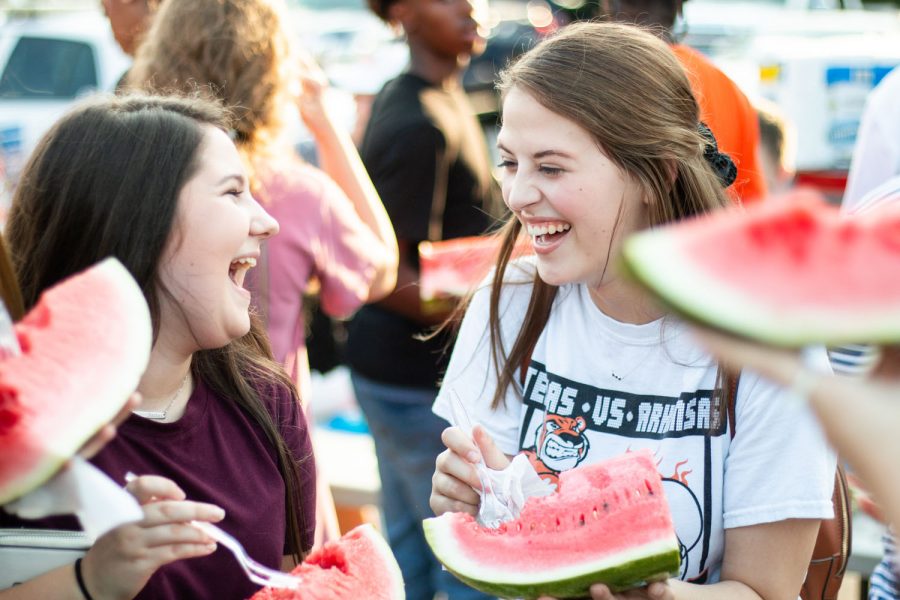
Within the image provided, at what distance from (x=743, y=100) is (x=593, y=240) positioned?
56.5 inches

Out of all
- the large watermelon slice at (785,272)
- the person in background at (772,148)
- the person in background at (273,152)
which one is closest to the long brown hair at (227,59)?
the person in background at (273,152)

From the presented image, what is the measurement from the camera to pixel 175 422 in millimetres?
1906

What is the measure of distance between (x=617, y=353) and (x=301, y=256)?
4.16ft

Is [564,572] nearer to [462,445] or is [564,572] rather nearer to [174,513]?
[462,445]

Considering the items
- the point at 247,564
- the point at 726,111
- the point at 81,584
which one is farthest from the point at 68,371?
the point at 726,111

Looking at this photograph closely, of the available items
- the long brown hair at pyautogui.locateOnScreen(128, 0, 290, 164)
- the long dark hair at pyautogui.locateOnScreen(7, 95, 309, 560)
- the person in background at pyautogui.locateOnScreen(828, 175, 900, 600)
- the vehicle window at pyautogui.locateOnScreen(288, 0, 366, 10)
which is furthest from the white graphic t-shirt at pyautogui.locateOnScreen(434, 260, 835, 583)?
the vehicle window at pyautogui.locateOnScreen(288, 0, 366, 10)

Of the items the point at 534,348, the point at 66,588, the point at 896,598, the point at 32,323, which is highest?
the point at 32,323

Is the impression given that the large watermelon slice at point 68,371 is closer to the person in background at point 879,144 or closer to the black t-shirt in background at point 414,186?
the black t-shirt in background at point 414,186

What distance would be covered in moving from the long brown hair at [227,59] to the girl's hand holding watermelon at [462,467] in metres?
1.38

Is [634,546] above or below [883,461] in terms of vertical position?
below

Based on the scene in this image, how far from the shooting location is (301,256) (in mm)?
3025

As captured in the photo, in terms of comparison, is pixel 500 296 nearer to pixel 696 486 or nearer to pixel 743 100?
pixel 696 486

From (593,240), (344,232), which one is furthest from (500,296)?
(344,232)

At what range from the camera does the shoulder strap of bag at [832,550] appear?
206cm
